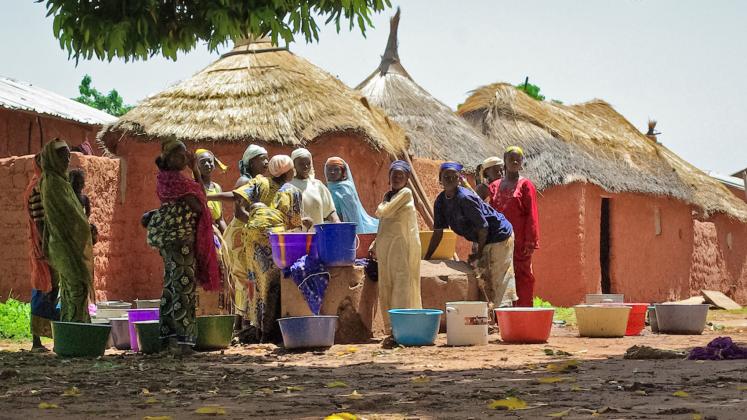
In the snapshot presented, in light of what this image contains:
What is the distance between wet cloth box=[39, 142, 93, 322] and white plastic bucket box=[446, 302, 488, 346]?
282cm

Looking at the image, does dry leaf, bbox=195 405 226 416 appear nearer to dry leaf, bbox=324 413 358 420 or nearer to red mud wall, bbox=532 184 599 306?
dry leaf, bbox=324 413 358 420

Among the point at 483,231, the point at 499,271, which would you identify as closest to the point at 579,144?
the point at 499,271

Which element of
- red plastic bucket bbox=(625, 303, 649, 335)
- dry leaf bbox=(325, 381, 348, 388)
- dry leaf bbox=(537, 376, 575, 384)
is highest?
red plastic bucket bbox=(625, 303, 649, 335)

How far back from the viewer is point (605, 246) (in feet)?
58.6

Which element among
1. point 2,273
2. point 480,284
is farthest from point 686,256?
point 2,273

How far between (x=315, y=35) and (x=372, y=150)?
652 cm

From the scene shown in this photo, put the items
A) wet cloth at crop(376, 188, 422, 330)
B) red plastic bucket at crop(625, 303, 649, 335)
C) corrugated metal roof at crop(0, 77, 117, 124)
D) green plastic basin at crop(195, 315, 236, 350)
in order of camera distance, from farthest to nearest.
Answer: corrugated metal roof at crop(0, 77, 117, 124) < red plastic bucket at crop(625, 303, 649, 335) < wet cloth at crop(376, 188, 422, 330) < green plastic basin at crop(195, 315, 236, 350)

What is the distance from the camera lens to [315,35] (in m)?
6.43

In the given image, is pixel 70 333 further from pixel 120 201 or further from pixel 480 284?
pixel 120 201

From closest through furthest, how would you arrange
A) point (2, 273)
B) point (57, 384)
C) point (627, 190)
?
point (57, 384)
point (2, 273)
point (627, 190)

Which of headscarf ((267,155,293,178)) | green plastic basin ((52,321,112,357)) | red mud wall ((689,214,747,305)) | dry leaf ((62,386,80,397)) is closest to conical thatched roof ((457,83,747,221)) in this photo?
red mud wall ((689,214,747,305))

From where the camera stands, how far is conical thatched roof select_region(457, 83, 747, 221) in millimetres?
17000

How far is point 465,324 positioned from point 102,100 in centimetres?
3132

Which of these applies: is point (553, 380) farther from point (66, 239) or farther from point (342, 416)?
point (66, 239)
